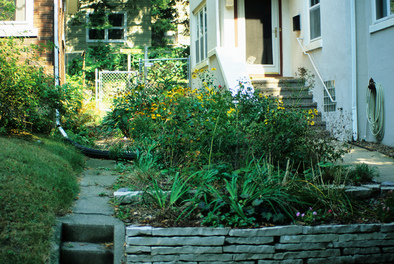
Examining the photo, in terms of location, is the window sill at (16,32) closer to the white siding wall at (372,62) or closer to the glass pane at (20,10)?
the glass pane at (20,10)

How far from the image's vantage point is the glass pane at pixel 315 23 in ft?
33.5

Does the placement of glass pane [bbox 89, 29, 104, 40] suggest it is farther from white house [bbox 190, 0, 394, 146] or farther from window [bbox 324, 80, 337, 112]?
window [bbox 324, 80, 337, 112]

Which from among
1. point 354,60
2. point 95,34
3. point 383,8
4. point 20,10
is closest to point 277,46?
point 354,60

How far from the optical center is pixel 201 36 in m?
14.6

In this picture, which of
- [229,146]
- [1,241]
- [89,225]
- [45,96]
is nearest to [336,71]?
[229,146]

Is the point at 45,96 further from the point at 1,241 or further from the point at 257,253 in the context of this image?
the point at 257,253

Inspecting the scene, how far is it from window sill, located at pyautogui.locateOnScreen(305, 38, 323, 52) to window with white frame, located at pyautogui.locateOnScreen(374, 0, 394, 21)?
5.52 feet

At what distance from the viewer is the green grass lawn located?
3533 mm

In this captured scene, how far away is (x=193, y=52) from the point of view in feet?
51.9

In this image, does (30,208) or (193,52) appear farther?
(193,52)

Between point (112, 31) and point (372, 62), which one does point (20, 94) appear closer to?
point (372, 62)

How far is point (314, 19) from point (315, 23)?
111 mm

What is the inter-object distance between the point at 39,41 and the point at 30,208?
5.85m

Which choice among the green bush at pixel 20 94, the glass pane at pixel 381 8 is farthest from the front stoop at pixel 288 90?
the green bush at pixel 20 94
